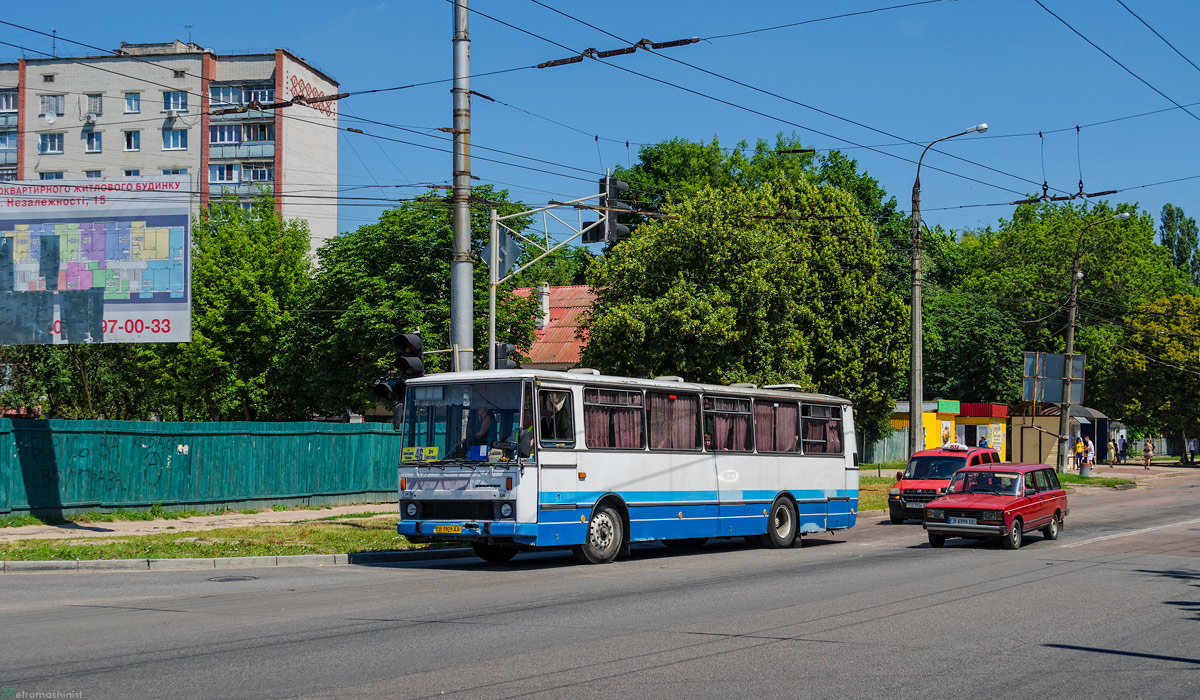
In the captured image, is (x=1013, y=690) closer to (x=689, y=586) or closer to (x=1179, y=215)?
(x=689, y=586)

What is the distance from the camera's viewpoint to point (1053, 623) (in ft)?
36.4

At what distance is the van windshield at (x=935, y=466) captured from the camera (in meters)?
26.8

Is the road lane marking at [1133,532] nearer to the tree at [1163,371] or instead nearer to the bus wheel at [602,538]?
the bus wheel at [602,538]

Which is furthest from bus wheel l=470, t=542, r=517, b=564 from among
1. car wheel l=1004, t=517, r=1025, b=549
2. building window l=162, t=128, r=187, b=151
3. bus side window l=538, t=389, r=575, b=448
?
building window l=162, t=128, r=187, b=151

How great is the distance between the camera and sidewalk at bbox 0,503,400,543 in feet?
66.7

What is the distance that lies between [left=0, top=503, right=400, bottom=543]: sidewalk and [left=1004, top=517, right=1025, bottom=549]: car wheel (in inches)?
512

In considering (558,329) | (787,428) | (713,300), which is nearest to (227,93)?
(558,329)

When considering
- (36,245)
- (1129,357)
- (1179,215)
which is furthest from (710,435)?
(1179,215)

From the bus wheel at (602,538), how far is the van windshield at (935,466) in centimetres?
1196

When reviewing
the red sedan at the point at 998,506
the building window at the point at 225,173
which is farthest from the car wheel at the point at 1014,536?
the building window at the point at 225,173

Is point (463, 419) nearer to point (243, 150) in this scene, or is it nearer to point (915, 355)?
point (915, 355)

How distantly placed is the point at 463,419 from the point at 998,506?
10091mm

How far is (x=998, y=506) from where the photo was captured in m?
20.3

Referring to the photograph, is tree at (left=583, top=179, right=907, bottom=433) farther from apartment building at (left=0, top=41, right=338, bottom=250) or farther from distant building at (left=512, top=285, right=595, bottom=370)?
apartment building at (left=0, top=41, right=338, bottom=250)
